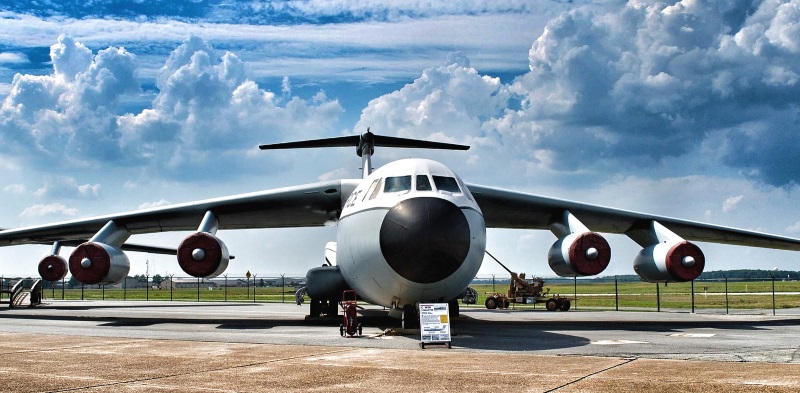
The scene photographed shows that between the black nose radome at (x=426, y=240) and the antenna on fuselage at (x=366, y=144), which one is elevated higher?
the antenna on fuselage at (x=366, y=144)

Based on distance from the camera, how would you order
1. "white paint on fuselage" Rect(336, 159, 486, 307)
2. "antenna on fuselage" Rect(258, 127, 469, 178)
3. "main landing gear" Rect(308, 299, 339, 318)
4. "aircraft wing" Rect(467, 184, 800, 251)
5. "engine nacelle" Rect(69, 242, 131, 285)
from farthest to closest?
"antenna on fuselage" Rect(258, 127, 469, 178)
"main landing gear" Rect(308, 299, 339, 318)
"aircraft wing" Rect(467, 184, 800, 251)
"engine nacelle" Rect(69, 242, 131, 285)
"white paint on fuselage" Rect(336, 159, 486, 307)

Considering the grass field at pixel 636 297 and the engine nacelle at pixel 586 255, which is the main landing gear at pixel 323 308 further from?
the grass field at pixel 636 297

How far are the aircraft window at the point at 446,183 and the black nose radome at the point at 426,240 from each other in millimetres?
979

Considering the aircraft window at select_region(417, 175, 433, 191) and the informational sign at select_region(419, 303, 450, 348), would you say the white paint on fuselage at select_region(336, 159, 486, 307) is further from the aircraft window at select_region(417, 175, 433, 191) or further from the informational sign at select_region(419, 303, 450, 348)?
the informational sign at select_region(419, 303, 450, 348)

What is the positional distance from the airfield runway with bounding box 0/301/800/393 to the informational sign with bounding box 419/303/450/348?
0.22 metres

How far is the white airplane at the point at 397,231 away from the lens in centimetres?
1276

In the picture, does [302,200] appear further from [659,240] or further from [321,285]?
[659,240]

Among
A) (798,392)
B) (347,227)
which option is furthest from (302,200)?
(798,392)

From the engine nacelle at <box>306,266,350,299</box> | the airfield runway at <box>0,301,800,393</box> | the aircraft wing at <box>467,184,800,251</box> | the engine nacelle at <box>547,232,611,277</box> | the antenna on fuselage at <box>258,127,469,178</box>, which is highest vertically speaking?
the antenna on fuselage at <box>258,127,469,178</box>

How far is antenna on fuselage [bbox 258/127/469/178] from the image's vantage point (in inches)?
939

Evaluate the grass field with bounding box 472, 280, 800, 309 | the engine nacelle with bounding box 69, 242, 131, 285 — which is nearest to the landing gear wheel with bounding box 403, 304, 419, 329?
the engine nacelle with bounding box 69, 242, 131, 285

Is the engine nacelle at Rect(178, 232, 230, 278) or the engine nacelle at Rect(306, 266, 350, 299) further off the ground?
the engine nacelle at Rect(178, 232, 230, 278)

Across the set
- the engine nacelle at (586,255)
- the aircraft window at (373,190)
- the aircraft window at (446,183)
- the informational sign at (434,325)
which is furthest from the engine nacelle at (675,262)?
the informational sign at (434,325)

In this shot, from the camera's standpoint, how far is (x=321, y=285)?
732 inches
